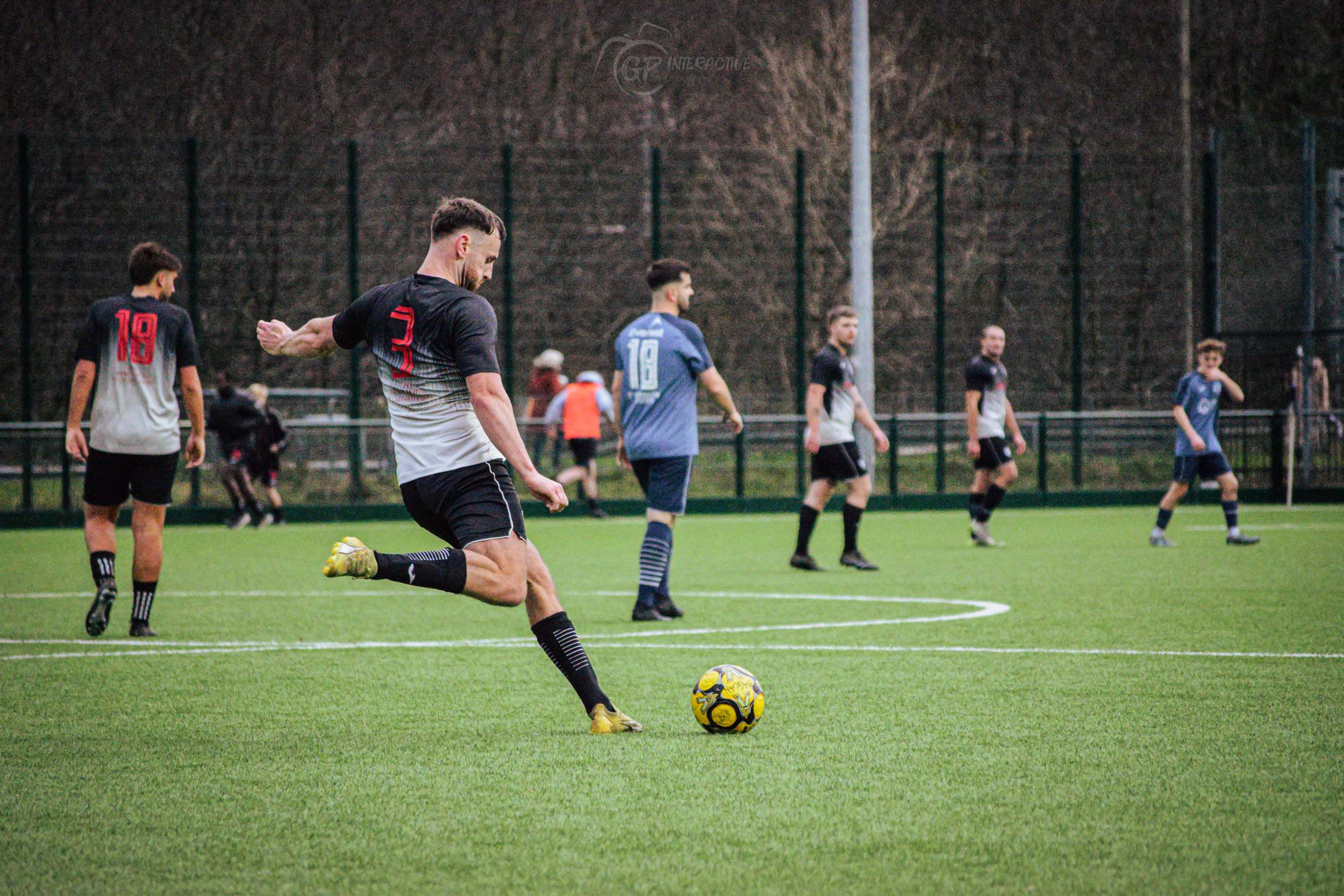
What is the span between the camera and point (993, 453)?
14.0 m

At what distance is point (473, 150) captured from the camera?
2253cm

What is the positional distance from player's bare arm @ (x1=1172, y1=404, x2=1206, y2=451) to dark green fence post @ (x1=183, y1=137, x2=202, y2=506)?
42.0 ft

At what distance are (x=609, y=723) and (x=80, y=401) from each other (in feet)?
13.3

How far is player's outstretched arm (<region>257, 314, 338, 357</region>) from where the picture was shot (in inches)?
210

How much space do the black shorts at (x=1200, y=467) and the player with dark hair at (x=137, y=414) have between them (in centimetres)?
921

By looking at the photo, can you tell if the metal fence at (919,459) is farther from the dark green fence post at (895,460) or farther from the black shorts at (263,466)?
the black shorts at (263,466)

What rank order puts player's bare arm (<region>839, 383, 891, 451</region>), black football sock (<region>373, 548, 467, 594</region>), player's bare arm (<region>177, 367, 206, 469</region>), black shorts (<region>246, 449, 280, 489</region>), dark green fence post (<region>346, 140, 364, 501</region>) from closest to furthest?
black football sock (<region>373, 548, 467, 594</region>)
player's bare arm (<region>177, 367, 206, 469</region>)
player's bare arm (<region>839, 383, 891, 451</region>)
black shorts (<region>246, 449, 280, 489</region>)
dark green fence post (<region>346, 140, 364, 501</region>)

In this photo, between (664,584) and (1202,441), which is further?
(1202,441)

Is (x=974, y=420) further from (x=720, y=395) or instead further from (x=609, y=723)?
(x=609, y=723)

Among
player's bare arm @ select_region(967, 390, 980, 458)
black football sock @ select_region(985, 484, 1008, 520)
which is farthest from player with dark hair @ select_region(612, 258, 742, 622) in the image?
black football sock @ select_region(985, 484, 1008, 520)

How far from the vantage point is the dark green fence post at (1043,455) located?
2073cm

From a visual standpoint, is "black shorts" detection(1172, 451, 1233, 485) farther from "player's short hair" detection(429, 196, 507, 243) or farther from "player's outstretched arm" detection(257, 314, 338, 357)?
"player's outstretched arm" detection(257, 314, 338, 357)

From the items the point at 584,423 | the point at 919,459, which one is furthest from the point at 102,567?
the point at 919,459

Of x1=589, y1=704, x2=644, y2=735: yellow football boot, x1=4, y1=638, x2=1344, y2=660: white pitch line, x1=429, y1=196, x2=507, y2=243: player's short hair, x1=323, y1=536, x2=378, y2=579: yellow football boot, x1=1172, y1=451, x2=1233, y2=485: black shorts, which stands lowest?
x1=4, y1=638, x2=1344, y2=660: white pitch line
